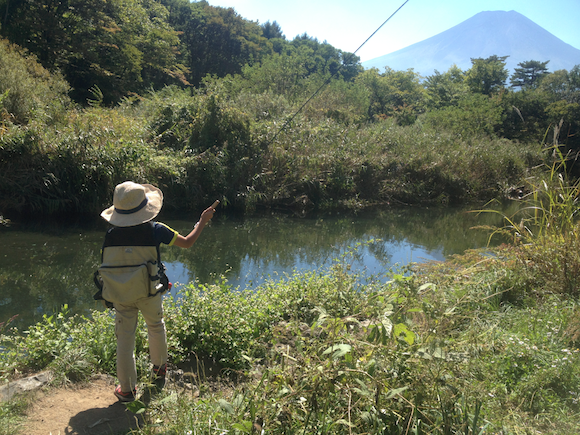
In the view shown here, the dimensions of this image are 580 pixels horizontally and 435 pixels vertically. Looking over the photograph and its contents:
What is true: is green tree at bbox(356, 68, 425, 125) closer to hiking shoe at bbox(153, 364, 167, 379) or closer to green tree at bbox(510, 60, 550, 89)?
green tree at bbox(510, 60, 550, 89)

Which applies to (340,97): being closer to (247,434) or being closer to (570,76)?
(247,434)

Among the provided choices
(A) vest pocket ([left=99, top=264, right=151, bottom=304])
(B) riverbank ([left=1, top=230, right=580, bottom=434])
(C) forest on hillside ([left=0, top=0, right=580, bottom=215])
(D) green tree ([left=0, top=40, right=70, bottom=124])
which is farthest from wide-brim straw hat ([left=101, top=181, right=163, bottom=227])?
(D) green tree ([left=0, top=40, right=70, bottom=124])

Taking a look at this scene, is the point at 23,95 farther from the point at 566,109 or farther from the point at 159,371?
the point at 566,109

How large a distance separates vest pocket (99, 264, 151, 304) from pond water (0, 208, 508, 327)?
Answer: 5.15ft

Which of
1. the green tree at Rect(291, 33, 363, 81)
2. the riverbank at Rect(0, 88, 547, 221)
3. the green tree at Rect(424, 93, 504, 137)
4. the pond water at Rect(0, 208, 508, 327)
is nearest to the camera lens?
the pond water at Rect(0, 208, 508, 327)

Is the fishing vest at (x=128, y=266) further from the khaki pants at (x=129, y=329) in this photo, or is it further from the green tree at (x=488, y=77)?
the green tree at (x=488, y=77)

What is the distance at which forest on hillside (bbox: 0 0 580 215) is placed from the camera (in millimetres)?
10375

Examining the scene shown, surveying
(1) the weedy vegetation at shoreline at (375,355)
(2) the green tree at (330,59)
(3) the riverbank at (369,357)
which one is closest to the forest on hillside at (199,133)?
(1) the weedy vegetation at shoreline at (375,355)

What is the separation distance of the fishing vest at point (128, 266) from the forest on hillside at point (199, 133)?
14.7 feet

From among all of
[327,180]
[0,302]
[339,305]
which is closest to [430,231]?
[327,180]

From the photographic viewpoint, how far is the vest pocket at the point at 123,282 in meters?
2.68

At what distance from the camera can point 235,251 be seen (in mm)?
8938

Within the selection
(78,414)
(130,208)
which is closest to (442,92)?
(130,208)

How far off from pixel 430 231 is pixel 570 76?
3666 cm
